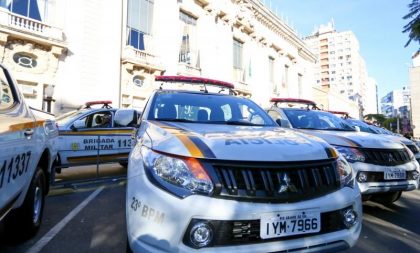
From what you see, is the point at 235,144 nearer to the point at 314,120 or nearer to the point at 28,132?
the point at 28,132

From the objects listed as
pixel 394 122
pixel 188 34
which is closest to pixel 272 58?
pixel 188 34

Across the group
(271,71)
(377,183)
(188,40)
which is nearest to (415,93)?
(271,71)

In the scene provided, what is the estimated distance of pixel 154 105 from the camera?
3.90 m

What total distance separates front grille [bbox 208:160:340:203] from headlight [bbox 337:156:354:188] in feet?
0.83

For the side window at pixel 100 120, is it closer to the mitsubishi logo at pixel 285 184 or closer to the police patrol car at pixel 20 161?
the police patrol car at pixel 20 161

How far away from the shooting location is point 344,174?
2.77 meters

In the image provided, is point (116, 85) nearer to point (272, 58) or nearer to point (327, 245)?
point (327, 245)

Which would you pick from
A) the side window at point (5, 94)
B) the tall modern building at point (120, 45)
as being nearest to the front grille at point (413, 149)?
the side window at point (5, 94)

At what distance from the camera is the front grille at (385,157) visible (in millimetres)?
4469

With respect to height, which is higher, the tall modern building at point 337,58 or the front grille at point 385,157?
the tall modern building at point 337,58

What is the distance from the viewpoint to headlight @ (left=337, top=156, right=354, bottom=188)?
2.71 meters

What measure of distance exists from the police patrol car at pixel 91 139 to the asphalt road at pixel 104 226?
5.30 ft

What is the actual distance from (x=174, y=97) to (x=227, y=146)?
6.07ft

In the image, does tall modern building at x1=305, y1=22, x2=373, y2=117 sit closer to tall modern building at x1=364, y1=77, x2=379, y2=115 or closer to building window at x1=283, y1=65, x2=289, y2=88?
tall modern building at x1=364, y1=77, x2=379, y2=115
